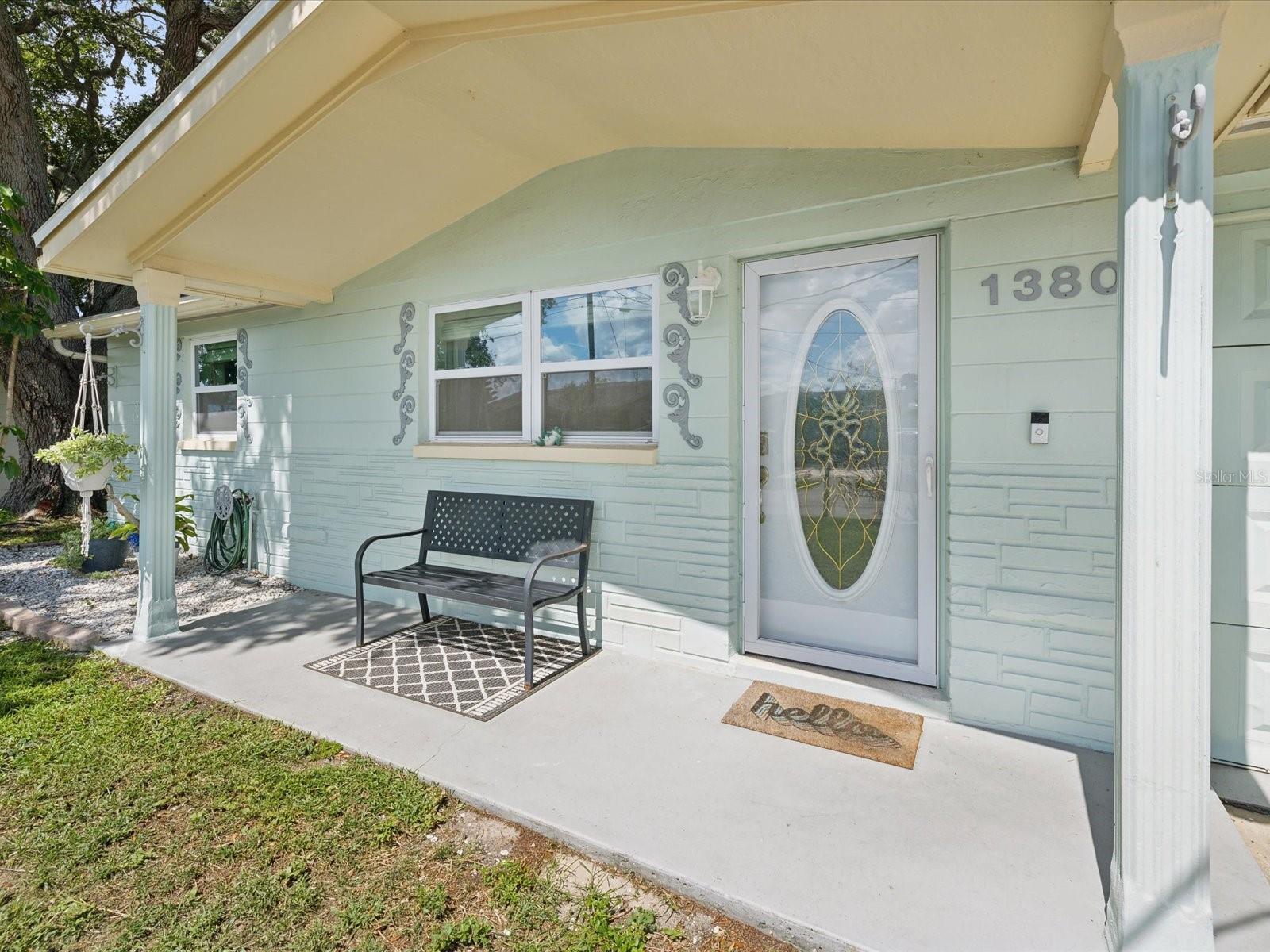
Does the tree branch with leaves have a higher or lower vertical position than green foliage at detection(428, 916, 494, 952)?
higher

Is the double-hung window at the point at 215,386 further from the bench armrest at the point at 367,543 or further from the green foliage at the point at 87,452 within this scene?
the bench armrest at the point at 367,543

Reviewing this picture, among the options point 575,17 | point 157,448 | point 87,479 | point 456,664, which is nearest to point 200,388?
point 87,479

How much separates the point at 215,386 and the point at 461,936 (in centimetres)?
651

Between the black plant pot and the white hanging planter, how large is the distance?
119 cm

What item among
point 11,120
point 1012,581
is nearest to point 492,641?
point 1012,581

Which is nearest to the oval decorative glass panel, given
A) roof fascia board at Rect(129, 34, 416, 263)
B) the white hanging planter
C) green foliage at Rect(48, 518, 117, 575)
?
roof fascia board at Rect(129, 34, 416, 263)

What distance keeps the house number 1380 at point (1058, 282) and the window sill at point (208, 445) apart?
251 inches

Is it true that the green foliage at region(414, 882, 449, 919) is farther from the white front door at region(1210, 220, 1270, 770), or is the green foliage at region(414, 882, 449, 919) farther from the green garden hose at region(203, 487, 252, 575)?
the green garden hose at region(203, 487, 252, 575)

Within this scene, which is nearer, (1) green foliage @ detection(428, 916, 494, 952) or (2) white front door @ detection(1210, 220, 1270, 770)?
(1) green foliage @ detection(428, 916, 494, 952)

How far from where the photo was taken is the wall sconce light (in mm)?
3520

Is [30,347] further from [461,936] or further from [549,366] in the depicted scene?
[461,936]

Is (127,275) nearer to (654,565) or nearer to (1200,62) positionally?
(654,565)

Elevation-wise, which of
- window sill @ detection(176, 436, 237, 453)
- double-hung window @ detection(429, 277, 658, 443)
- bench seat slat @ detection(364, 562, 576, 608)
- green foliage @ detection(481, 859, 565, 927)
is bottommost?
green foliage @ detection(481, 859, 565, 927)

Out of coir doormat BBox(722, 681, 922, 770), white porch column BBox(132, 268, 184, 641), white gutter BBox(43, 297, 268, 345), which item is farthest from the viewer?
white gutter BBox(43, 297, 268, 345)
